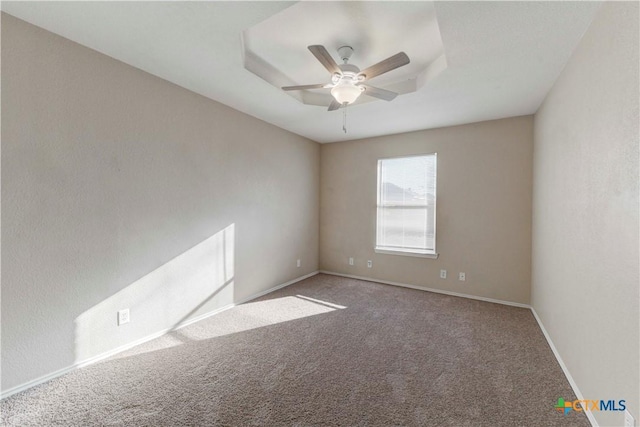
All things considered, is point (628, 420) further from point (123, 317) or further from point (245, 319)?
point (123, 317)

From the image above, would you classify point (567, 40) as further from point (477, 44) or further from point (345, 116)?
point (345, 116)

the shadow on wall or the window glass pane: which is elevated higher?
the window glass pane

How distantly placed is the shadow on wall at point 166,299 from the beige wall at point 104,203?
0.04 ft

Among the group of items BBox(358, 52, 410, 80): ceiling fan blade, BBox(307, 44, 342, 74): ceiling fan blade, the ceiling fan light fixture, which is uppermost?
BBox(307, 44, 342, 74): ceiling fan blade

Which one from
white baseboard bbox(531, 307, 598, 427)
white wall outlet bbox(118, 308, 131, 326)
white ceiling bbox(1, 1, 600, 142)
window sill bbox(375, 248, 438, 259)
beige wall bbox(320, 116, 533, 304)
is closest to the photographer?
white baseboard bbox(531, 307, 598, 427)

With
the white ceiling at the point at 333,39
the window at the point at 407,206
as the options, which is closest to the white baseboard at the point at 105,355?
the window at the point at 407,206

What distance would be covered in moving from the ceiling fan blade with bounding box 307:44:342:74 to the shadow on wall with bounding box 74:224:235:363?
2.26 metres

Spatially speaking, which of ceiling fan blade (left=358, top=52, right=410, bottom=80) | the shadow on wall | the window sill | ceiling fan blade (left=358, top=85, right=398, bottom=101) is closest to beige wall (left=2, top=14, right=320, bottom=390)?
the shadow on wall

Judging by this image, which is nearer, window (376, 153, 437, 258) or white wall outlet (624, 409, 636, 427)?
white wall outlet (624, 409, 636, 427)

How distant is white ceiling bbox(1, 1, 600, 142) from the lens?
170 cm

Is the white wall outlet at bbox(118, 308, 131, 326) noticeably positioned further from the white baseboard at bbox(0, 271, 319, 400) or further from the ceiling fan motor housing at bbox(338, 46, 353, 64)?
the ceiling fan motor housing at bbox(338, 46, 353, 64)

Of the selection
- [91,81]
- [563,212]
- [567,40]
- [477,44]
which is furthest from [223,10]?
[563,212]

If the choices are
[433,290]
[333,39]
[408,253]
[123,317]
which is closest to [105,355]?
[123,317]

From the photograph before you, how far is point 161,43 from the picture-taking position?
2064mm
